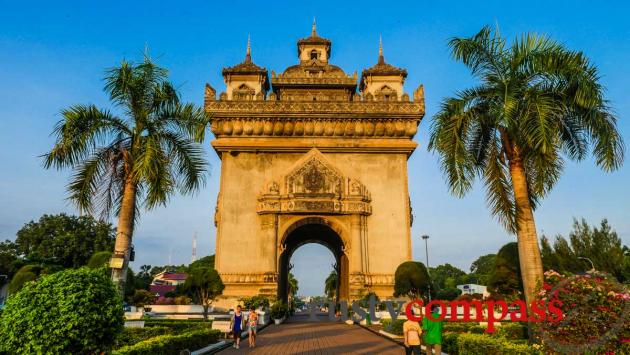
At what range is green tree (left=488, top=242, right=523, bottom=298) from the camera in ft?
66.9

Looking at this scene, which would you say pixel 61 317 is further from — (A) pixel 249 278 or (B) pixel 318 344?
(A) pixel 249 278

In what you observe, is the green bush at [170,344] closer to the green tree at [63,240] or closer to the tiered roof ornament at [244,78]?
the tiered roof ornament at [244,78]

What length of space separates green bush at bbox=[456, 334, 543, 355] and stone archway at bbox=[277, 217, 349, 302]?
1812 cm

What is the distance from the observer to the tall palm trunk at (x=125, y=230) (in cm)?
1209

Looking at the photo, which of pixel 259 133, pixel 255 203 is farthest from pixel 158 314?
pixel 259 133

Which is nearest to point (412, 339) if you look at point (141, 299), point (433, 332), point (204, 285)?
point (433, 332)

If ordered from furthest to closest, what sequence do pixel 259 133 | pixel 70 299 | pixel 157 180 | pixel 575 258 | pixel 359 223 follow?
pixel 575 258, pixel 259 133, pixel 359 223, pixel 157 180, pixel 70 299

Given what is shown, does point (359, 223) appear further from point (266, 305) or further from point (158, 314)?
point (158, 314)

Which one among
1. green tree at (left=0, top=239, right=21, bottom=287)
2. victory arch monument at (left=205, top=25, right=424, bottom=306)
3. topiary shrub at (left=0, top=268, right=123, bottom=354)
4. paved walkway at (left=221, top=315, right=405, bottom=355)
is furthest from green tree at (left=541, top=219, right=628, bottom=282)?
green tree at (left=0, top=239, right=21, bottom=287)

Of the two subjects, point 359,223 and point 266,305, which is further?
point 359,223

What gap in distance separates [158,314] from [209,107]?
42.6 feet

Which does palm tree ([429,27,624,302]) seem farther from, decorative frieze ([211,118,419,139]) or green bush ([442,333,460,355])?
decorative frieze ([211,118,419,139])

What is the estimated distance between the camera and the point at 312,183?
28484 mm

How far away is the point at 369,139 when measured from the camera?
29891 mm
